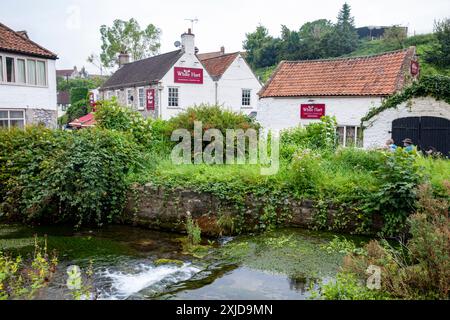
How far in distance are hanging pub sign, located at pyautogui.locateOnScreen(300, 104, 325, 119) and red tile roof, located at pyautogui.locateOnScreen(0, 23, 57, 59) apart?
15.9 metres

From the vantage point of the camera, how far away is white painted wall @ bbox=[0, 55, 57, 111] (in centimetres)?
2206

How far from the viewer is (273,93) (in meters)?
23.2

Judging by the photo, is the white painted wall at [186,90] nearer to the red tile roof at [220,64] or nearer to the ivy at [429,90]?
the red tile roof at [220,64]

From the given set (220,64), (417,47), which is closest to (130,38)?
(220,64)

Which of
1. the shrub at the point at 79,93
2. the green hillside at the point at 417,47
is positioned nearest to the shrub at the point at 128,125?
the green hillside at the point at 417,47

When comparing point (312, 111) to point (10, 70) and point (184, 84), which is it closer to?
point (184, 84)

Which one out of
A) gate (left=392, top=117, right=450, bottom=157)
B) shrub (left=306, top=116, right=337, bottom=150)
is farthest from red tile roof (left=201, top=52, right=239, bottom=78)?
shrub (left=306, top=116, right=337, bottom=150)

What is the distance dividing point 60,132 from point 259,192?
23.3 ft

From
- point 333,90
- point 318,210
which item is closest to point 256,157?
point 318,210

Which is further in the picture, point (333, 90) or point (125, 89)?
point (125, 89)

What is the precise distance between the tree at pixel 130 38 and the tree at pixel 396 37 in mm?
29999
